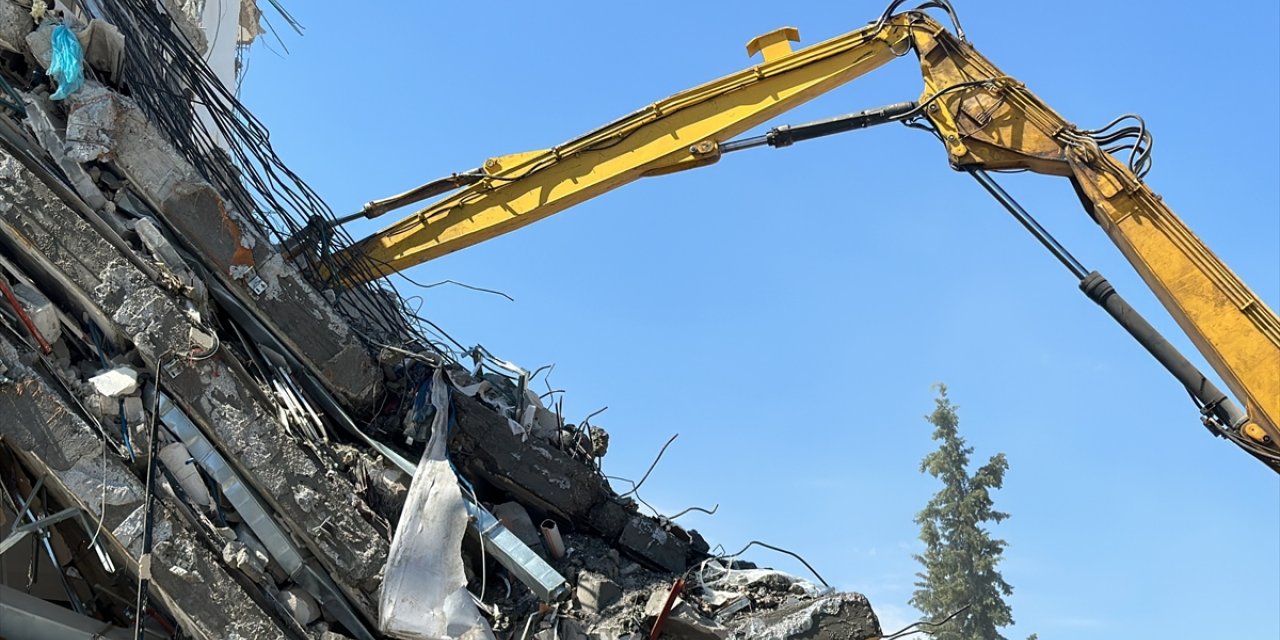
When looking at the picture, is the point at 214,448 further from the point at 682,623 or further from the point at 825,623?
the point at 825,623

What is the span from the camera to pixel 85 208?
7.15 metres

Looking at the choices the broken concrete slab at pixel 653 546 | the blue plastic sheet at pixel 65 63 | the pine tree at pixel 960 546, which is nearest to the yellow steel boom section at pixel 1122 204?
the broken concrete slab at pixel 653 546

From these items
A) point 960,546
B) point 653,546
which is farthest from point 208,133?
point 960,546

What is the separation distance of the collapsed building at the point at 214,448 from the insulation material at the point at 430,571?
1 cm

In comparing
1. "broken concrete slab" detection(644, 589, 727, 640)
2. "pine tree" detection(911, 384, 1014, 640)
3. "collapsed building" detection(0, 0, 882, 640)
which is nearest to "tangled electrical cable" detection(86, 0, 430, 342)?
"collapsed building" detection(0, 0, 882, 640)

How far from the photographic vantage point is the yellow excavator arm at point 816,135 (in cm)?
923

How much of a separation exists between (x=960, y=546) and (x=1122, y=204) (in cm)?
1943

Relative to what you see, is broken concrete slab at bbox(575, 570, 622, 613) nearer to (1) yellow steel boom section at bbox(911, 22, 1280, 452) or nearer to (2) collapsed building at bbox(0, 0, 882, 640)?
(2) collapsed building at bbox(0, 0, 882, 640)

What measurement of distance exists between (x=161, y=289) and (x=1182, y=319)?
21.4ft

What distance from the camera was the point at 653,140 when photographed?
1020 cm

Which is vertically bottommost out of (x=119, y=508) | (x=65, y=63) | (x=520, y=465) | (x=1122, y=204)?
(x=119, y=508)

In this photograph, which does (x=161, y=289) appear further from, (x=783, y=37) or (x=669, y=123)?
(x=783, y=37)

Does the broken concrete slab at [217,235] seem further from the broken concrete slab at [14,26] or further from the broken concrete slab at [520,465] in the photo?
the broken concrete slab at [520,465]

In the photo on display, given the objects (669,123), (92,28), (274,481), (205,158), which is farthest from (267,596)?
(669,123)
